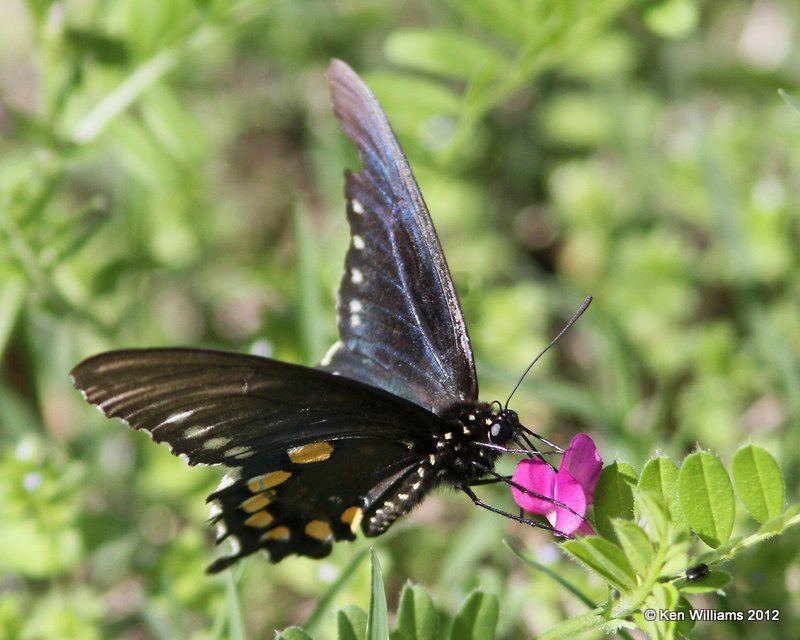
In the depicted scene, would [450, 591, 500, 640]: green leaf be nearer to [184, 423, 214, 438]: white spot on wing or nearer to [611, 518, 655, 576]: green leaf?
[611, 518, 655, 576]: green leaf

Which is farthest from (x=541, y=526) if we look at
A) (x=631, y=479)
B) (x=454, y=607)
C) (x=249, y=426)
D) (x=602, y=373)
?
(x=602, y=373)

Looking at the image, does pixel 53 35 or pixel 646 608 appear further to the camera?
pixel 53 35

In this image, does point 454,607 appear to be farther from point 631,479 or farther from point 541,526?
point 631,479

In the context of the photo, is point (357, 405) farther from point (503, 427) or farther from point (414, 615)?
point (414, 615)

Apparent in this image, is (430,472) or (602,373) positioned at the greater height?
(602,373)

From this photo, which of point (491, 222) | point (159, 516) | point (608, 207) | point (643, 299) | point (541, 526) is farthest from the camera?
point (491, 222)

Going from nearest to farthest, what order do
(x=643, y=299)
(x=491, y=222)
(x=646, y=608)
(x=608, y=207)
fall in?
(x=646, y=608), (x=643, y=299), (x=608, y=207), (x=491, y=222)

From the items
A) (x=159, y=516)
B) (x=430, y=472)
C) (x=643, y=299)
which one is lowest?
(x=430, y=472)

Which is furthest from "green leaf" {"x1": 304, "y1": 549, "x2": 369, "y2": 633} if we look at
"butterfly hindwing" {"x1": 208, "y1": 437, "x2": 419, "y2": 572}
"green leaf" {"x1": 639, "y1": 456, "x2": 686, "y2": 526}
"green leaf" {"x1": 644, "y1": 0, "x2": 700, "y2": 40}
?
"green leaf" {"x1": 644, "y1": 0, "x2": 700, "y2": 40}
